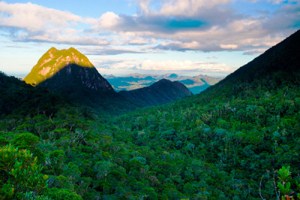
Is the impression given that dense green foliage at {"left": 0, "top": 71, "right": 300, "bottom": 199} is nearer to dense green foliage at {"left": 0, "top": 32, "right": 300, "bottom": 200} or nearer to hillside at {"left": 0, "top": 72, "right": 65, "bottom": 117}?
dense green foliage at {"left": 0, "top": 32, "right": 300, "bottom": 200}

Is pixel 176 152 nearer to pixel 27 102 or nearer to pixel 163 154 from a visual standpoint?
pixel 163 154

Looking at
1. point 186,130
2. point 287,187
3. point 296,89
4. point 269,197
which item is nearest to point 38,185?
point 287,187

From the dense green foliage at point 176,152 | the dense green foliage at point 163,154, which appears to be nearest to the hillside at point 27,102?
the dense green foliage at point 163,154

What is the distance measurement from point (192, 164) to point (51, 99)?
9706 cm

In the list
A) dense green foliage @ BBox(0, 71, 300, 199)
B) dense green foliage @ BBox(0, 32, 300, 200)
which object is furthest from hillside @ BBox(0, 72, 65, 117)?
dense green foliage @ BBox(0, 71, 300, 199)

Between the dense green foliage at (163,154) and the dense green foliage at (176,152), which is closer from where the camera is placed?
the dense green foliage at (163,154)

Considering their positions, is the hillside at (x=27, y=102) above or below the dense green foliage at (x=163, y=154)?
above

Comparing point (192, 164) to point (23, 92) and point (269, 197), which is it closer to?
point (269, 197)

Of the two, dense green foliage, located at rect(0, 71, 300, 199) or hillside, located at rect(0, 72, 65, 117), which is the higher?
hillside, located at rect(0, 72, 65, 117)

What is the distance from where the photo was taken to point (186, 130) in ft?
483

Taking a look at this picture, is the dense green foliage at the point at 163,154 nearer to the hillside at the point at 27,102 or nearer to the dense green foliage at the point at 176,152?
the dense green foliage at the point at 176,152

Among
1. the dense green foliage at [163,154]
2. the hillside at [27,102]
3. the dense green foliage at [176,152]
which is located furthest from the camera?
the hillside at [27,102]

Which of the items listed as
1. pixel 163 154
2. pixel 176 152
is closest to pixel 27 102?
pixel 163 154

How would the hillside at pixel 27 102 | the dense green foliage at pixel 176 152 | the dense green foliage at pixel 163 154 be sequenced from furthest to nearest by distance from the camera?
the hillside at pixel 27 102, the dense green foliage at pixel 176 152, the dense green foliage at pixel 163 154
